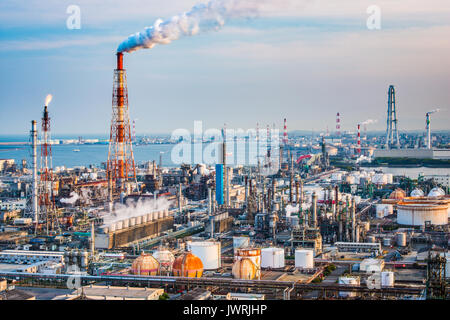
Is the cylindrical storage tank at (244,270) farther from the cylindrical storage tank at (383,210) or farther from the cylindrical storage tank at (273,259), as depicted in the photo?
the cylindrical storage tank at (383,210)

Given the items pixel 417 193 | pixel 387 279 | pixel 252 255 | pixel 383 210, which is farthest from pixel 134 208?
pixel 417 193

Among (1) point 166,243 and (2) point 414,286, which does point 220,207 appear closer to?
(1) point 166,243

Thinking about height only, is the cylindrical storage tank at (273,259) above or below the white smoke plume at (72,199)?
below

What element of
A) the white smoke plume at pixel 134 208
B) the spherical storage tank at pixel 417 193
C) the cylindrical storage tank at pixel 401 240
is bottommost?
the cylindrical storage tank at pixel 401 240

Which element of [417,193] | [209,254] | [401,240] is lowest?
[401,240]

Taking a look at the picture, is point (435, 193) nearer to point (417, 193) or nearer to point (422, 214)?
point (417, 193)

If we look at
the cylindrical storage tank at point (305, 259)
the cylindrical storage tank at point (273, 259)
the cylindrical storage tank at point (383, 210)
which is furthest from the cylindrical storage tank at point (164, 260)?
the cylindrical storage tank at point (383, 210)

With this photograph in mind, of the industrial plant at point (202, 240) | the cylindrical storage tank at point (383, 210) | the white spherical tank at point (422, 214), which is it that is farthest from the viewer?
the cylindrical storage tank at point (383, 210)

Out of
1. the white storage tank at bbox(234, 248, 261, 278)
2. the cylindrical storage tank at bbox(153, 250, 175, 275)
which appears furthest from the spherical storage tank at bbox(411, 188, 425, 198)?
the cylindrical storage tank at bbox(153, 250, 175, 275)
